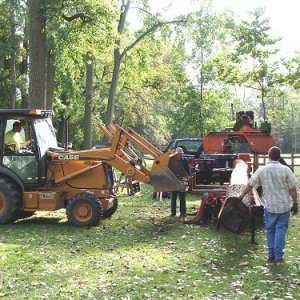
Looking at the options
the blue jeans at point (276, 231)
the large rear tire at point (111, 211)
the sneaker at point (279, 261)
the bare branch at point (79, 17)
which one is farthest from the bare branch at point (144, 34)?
the sneaker at point (279, 261)

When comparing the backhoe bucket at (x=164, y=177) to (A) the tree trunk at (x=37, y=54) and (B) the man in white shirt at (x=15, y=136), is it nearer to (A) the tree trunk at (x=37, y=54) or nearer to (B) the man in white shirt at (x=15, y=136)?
(B) the man in white shirt at (x=15, y=136)

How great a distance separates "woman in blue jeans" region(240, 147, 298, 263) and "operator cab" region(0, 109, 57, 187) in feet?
18.7

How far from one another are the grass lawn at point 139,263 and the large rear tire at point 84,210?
227mm

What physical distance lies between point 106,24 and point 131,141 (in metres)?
6.81

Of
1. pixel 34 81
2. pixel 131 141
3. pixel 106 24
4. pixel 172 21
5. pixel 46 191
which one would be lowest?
pixel 46 191

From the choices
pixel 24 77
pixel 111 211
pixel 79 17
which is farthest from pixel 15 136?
pixel 24 77

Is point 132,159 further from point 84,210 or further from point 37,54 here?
point 37,54

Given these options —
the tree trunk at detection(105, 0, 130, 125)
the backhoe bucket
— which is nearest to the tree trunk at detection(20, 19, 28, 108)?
the tree trunk at detection(105, 0, 130, 125)

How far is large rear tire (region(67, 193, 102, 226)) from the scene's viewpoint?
1134cm

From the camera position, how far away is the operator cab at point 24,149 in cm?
1173

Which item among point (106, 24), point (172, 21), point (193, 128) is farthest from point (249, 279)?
point (193, 128)

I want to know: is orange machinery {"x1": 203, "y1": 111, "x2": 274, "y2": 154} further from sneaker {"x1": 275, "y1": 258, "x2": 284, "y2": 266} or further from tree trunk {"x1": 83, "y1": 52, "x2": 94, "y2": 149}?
tree trunk {"x1": 83, "y1": 52, "x2": 94, "y2": 149}

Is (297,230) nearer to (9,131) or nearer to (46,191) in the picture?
(46,191)

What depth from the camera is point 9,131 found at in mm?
11789
